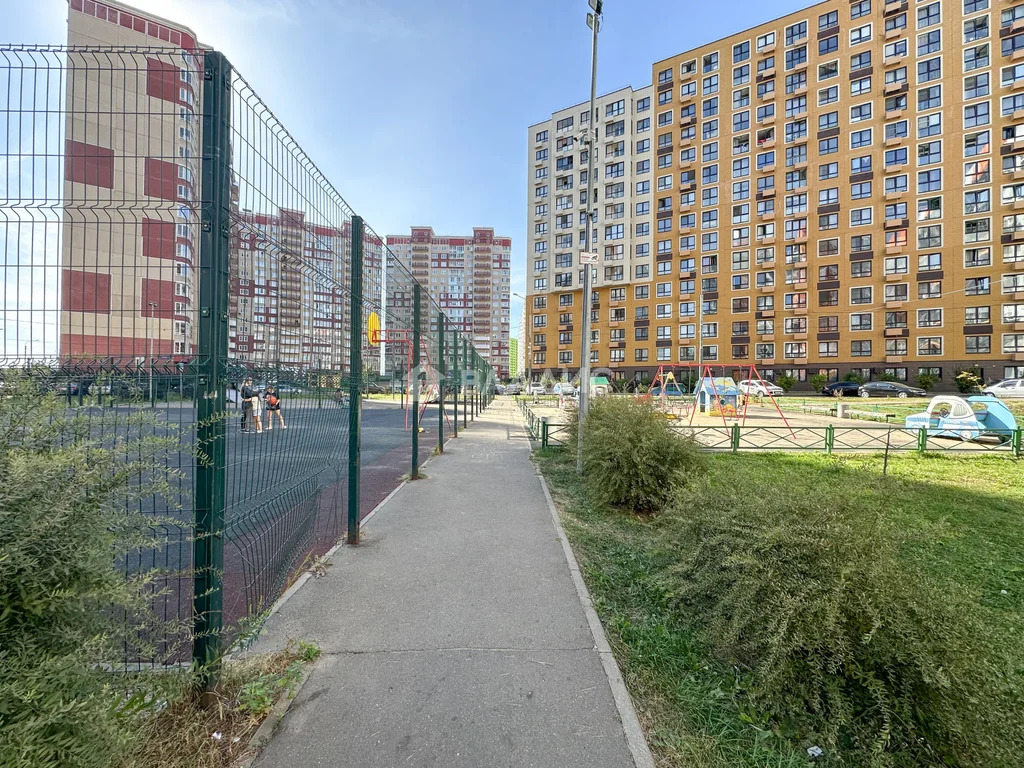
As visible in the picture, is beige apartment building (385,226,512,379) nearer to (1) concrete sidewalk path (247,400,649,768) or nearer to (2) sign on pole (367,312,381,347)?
(2) sign on pole (367,312,381,347)

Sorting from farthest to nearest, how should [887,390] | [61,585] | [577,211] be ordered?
[577,211]
[887,390]
[61,585]

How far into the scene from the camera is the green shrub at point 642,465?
6.39 m

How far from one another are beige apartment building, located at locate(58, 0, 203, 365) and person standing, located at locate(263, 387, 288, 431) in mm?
1003

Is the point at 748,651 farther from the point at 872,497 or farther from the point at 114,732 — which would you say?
the point at 114,732

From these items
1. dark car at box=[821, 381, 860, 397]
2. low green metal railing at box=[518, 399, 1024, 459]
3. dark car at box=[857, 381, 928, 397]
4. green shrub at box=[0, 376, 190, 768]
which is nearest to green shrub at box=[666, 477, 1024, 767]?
green shrub at box=[0, 376, 190, 768]

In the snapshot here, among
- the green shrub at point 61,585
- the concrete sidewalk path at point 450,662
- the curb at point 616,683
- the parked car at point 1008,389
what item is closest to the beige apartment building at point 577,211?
the parked car at point 1008,389

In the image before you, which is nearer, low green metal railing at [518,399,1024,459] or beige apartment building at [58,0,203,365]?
beige apartment building at [58,0,203,365]

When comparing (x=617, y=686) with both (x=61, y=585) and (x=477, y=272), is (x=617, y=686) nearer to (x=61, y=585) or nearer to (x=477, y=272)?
(x=61, y=585)

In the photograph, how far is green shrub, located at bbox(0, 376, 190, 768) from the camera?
4.16 ft

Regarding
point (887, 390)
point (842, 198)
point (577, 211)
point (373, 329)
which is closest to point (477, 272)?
point (577, 211)

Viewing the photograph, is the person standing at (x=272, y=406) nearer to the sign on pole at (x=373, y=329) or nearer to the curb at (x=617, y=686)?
the sign on pole at (x=373, y=329)

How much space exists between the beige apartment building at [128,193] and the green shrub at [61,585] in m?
0.49

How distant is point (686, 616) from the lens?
3.30 meters

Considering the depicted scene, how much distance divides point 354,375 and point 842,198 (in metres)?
54.1
